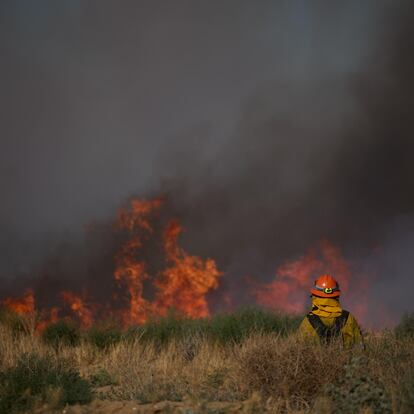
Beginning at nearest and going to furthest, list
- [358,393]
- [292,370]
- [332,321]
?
1. [358,393]
2. [292,370]
3. [332,321]

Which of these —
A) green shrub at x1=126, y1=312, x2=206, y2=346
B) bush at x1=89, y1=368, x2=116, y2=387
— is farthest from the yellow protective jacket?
green shrub at x1=126, y1=312, x2=206, y2=346

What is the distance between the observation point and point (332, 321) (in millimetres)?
8383

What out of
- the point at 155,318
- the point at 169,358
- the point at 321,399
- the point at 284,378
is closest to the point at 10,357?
the point at 169,358

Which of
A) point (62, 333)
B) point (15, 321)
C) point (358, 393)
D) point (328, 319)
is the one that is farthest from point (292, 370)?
point (62, 333)

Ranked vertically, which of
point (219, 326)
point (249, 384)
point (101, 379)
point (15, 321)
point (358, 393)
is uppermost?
point (15, 321)

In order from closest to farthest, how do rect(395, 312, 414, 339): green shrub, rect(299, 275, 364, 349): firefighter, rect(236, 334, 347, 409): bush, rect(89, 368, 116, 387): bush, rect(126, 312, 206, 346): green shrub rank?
1. rect(236, 334, 347, 409): bush
2. rect(299, 275, 364, 349): firefighter
3. rect(89, 368, 116, 387): bush
4. rect(395, 312, 414, 339): green shrub
5. rect(126, 312, 206, 346): green shrub

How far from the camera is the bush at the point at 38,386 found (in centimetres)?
721

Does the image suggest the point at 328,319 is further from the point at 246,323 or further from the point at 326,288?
the point at 246,323

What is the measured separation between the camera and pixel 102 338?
16156 mm

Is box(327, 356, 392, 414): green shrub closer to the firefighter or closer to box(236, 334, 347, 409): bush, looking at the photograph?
box(236, 334, 347, 409): bush

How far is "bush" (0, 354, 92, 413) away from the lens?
23.7 ft

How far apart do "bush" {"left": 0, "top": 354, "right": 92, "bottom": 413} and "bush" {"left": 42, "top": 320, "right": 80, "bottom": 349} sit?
7.55 m

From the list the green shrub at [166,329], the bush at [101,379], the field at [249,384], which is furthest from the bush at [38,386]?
the green shrub at [166,329]

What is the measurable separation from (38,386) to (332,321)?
4.40 meters
